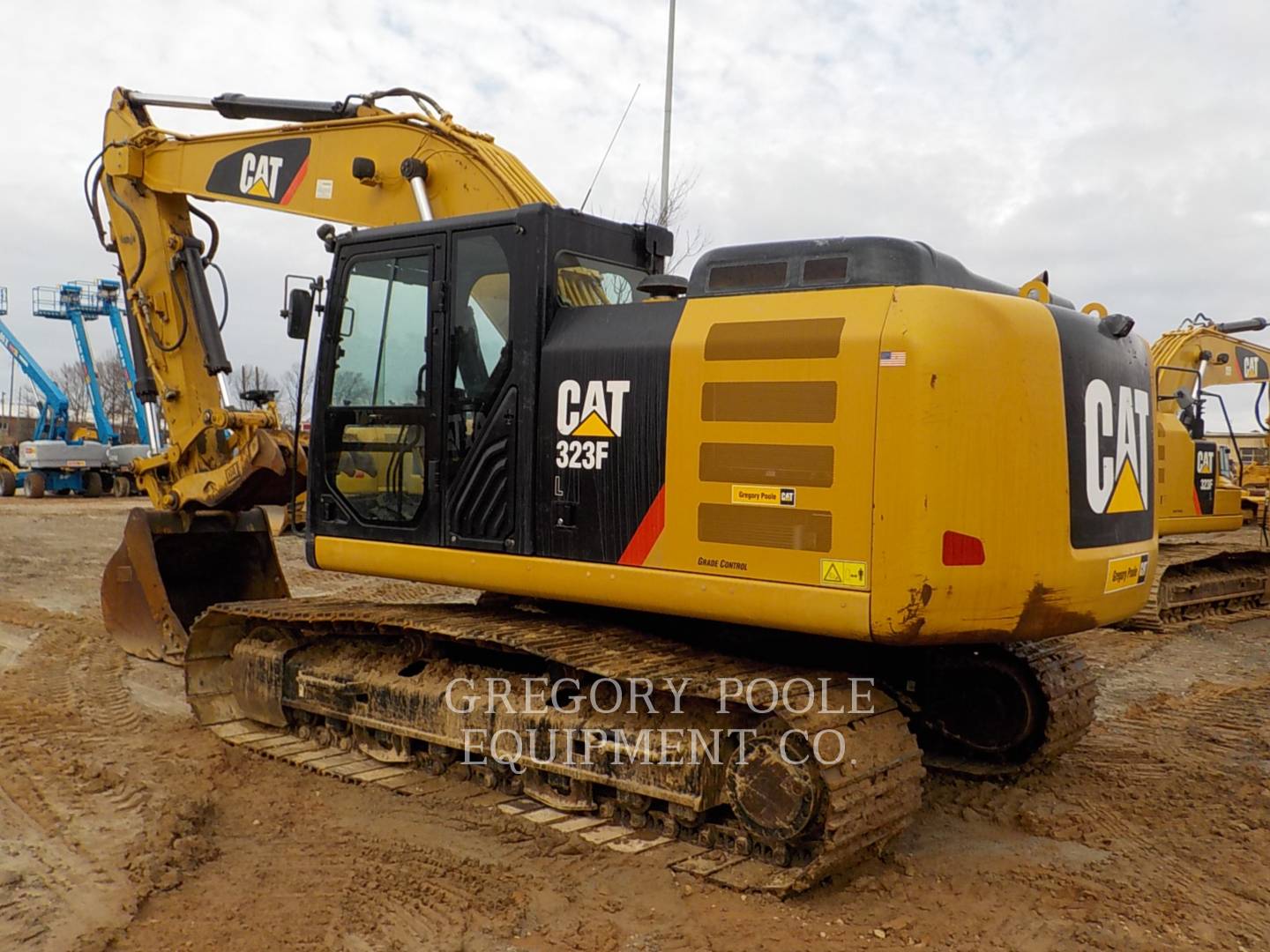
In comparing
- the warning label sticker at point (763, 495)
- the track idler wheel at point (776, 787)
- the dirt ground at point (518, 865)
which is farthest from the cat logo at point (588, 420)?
the dirt ground at point (518, 865)

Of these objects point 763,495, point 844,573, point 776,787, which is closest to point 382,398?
point 763,495

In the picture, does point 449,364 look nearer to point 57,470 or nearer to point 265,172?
point 265,172

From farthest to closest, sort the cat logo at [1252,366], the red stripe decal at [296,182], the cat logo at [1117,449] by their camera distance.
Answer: the cat logo at [1252,366] < the red stripe decal at [296,182] < the cat logo at [1117,449]

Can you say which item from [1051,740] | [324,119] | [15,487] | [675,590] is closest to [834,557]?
[675,590]

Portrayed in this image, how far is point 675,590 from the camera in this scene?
4.28 m

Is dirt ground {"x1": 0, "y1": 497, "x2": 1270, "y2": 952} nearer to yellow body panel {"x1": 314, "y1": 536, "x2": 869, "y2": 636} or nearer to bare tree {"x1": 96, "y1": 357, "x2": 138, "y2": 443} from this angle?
yellow body panel {"x1": 314, "y1": 536, "x2": 869, "y2": 636}

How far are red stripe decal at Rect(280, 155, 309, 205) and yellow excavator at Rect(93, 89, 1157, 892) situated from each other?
0.04 feet

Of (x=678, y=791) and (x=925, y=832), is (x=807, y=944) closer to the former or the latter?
(x=678, y=791)

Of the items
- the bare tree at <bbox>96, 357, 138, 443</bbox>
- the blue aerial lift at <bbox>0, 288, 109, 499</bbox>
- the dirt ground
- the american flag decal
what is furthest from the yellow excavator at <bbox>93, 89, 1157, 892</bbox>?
the bare tree at <bbox>96, 357, 138, 443</bbox>

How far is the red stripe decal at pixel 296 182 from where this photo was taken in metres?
6.53

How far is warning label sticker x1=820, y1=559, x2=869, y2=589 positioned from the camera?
3830mm

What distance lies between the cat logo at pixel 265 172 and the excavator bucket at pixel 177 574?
218cm

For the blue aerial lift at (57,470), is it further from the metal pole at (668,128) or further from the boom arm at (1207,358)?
the boom arm at (1207,358)

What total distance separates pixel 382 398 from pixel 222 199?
268 centimetres
